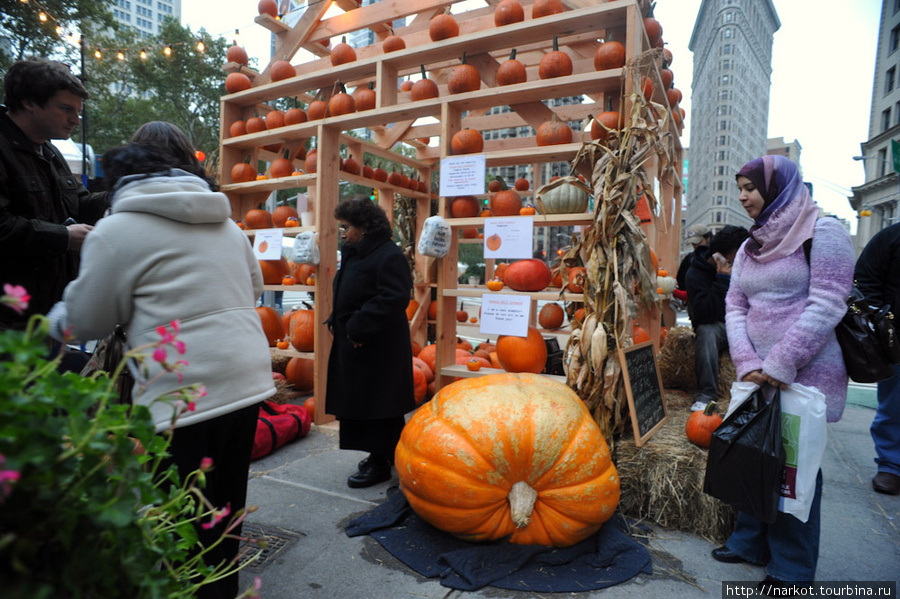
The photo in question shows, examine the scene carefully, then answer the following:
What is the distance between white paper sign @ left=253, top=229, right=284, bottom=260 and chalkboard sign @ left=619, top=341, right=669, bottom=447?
2991 millimetres

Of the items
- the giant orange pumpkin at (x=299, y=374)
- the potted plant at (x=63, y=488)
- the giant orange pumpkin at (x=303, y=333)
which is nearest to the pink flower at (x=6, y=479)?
the potted plant at (x=63, y=488)

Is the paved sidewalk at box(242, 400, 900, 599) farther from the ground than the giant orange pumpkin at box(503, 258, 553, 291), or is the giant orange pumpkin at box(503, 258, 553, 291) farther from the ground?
the giant orange pumpkin at box(503, 258, 553, 291)

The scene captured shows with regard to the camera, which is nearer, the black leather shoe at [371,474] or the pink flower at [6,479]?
the pink flower at [6,479]

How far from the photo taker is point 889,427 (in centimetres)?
327

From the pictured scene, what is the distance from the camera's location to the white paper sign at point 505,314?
11.7 feet

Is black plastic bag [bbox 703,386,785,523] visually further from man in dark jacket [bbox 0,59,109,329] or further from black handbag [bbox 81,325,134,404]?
man in dark jacket [bbox 0,59,109,329]

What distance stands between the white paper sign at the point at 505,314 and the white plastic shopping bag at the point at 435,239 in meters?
0.46

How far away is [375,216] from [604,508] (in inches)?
79.5

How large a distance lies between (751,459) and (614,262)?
1327 mm

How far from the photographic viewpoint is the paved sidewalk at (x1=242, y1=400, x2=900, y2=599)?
7.06 feet

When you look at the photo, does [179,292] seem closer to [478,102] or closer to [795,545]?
[795,545]

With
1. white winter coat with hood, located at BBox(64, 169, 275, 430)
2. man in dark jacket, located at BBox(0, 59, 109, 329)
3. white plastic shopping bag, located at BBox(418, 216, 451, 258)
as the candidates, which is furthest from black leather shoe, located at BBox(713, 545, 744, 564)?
man in dark jacket, located at BBox(0, 59, 109, 329)

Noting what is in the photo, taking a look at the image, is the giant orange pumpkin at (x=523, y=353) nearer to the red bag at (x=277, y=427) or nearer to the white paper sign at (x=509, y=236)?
the white paper sign at (x=509, y=236)

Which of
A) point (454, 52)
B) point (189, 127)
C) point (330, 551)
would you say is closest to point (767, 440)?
point (330, 551)
